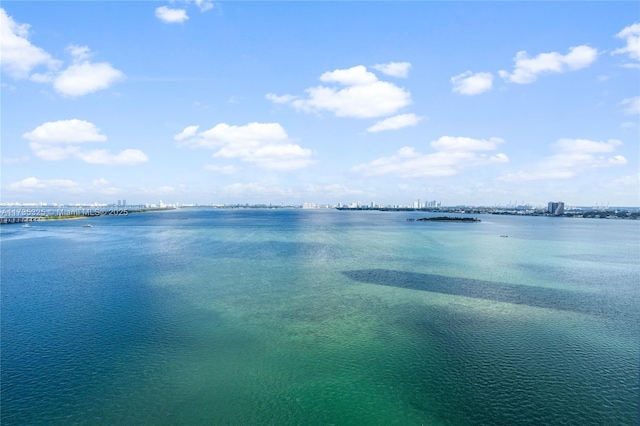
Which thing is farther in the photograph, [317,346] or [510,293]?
[510,293]

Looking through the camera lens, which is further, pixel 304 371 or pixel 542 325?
pixel 542 325

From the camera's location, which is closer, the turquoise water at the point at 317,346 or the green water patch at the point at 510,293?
the turquoise water at the point at 317,346

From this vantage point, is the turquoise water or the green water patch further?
the green water patch

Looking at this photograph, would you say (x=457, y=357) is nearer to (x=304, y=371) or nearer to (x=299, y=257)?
(x=304, y=371)

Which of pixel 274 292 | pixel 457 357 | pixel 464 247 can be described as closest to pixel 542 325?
pixel 457 357

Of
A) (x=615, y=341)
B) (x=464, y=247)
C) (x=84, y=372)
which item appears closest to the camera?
(x=84, y=372)

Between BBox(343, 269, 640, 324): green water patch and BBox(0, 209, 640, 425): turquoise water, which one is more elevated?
BBox(343, 269, 640, 324): green water patch

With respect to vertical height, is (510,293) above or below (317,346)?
above

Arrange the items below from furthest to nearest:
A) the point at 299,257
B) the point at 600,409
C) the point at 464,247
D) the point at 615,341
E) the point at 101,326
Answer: the point at 464,247 < the point at 299,257 < the point at 101,326 < the point at 615,341 < the point at 600,409
